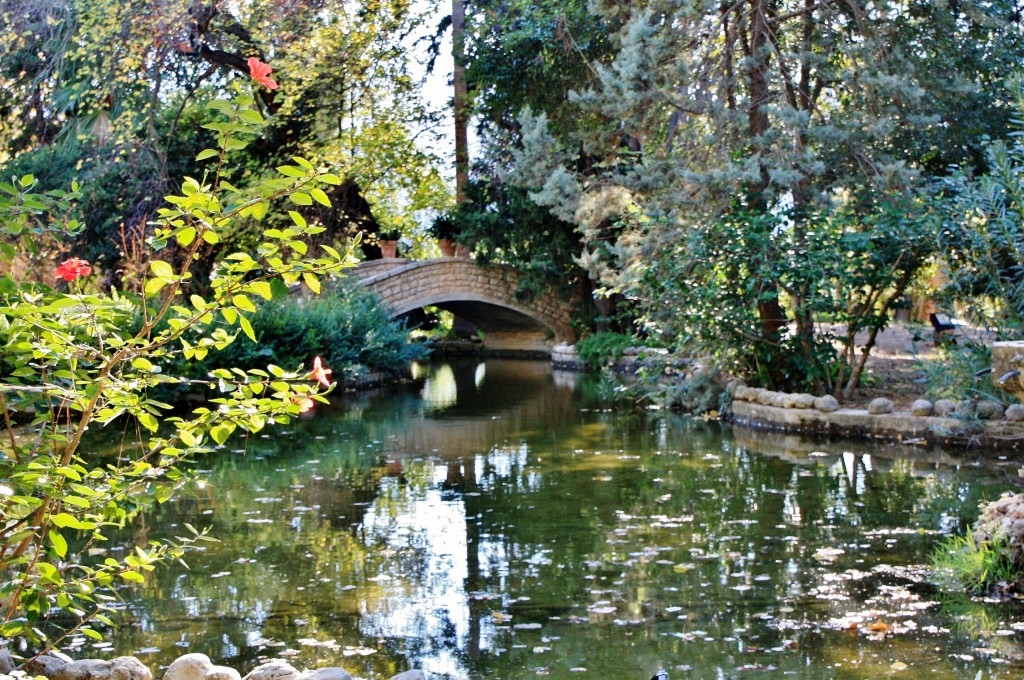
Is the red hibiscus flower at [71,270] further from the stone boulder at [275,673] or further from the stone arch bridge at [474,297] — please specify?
the stone arch bridge at [474,297]

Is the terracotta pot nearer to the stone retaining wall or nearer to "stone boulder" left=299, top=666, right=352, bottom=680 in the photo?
the stone retaining wall

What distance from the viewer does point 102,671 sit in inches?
157

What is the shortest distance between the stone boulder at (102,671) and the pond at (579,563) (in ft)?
1.62

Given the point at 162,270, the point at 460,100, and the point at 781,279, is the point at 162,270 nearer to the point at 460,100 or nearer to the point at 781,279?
the point at 781,279

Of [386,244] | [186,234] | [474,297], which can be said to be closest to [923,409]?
[186,234]

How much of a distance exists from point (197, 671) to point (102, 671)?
34 centimetres

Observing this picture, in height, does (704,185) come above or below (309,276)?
above

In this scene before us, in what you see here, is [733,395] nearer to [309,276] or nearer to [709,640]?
[709,640]

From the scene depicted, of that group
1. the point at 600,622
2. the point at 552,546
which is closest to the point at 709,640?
the point at 600,622

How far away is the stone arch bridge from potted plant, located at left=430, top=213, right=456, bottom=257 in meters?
0.65

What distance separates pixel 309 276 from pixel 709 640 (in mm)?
2791

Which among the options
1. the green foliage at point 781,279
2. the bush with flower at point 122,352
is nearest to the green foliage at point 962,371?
the green foliage at point 781,279

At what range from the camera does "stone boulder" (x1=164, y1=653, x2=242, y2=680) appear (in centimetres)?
397

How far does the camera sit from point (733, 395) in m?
12.7
